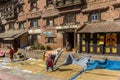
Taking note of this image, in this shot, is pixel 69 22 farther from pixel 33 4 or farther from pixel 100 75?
pixel 100 75

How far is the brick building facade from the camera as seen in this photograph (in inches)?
960

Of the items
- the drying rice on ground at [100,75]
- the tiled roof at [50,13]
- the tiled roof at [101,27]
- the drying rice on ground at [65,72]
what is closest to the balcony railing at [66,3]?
the tiled roof at [50,13]

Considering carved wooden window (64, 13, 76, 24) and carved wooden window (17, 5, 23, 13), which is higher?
carved wooden window (17, 5, 23, 13)

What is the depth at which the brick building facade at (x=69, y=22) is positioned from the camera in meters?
24.4

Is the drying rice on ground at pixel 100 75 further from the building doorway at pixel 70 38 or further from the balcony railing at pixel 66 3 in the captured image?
the building doorway at pixel 70 38

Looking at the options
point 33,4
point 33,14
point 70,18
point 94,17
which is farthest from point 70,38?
point 33,4

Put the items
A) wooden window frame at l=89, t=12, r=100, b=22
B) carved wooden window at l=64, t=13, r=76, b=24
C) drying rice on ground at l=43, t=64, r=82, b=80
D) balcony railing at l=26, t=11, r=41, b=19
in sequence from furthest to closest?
balcony railing at l=26, t=11, r=41, b=19 < carved wooden window at l=64, t=13, r=76, b=24 < wooden window frame at l=89, t=12, r=100, b=22 < drying rice on ground at l=43, t=64, r=82, b=80

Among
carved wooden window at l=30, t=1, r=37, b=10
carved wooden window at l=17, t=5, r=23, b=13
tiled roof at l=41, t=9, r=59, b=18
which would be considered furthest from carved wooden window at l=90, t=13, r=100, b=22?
carved wooden window at l=17, t=5, r=23, b=13

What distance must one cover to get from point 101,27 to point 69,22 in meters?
6.62

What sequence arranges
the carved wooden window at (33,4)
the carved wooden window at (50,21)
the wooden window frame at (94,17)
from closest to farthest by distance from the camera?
1. the wooden window frame at (94,17)
2. the carved wooden window at (50,21)
3. the carved wooden window at (33,4)

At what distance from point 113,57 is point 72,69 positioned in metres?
4.54

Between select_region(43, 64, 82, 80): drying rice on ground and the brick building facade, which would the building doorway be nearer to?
the brick building facade

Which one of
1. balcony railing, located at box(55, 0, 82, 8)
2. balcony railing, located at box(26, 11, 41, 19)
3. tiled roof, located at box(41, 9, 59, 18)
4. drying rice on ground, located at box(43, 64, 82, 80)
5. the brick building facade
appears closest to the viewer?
drying rice on ground, located at box(43, 64, 82, 80)

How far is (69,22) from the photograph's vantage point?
3023cm
